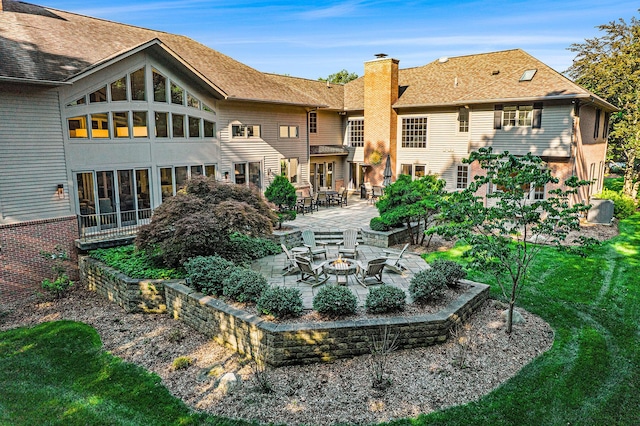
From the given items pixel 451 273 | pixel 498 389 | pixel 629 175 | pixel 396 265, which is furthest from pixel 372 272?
pixel 629 175

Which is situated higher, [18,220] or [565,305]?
[18,220]

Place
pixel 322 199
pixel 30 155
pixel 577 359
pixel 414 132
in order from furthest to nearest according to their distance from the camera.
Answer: pixel 414 132 → pixel 322 199 → pixel 30 155 → pixel 577 359

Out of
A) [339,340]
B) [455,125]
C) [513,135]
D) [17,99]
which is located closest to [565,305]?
[339,340]

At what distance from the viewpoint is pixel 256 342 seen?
26.3 ft

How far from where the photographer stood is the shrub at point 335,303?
8.23m

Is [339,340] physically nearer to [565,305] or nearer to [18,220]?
[565,305]

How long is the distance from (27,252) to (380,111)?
743 inches

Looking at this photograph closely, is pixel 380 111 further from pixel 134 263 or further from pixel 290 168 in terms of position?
pixel 134 263

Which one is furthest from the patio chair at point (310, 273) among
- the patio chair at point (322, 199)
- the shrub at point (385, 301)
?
the patio chair at point (322, 199)

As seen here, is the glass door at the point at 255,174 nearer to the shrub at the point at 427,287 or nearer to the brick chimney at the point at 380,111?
the brick chimney at the point at 380,111

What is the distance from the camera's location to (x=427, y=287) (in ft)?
29.3

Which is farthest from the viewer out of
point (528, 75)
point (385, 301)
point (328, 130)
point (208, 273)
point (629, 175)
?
point (328, 130)

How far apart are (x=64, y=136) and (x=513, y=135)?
18268 millimetres

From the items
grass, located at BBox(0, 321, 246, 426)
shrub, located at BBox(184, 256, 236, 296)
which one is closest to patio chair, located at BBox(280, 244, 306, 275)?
shrub, located at BBox(184, 256, 236, 296)
